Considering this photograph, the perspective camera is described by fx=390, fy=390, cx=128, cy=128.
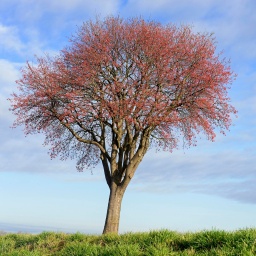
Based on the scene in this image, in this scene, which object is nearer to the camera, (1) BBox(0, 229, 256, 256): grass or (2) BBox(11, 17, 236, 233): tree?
(1) BBox(0, 229, 256, 256): grass

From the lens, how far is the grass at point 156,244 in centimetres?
1181

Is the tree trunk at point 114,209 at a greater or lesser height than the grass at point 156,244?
greater

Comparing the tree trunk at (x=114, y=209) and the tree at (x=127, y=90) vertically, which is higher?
the tree at (x=127, y=90)

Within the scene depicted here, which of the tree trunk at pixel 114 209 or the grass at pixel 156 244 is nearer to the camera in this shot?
the grass at pixel 156 244

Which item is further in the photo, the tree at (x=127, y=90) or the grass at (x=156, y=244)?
the tree at (x=127, y=90)

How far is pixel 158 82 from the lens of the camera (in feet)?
75.3

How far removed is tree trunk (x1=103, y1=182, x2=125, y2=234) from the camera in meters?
22.5

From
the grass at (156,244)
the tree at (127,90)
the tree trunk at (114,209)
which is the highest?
the tree at (127,90)

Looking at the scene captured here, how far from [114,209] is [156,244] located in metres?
9.29

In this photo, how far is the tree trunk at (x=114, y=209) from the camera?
888 inches

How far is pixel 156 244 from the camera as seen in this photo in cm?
1377

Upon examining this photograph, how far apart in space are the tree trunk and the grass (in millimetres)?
4396

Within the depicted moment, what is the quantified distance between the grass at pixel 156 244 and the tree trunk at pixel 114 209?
14.4 ft

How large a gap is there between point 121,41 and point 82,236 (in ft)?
38.6
